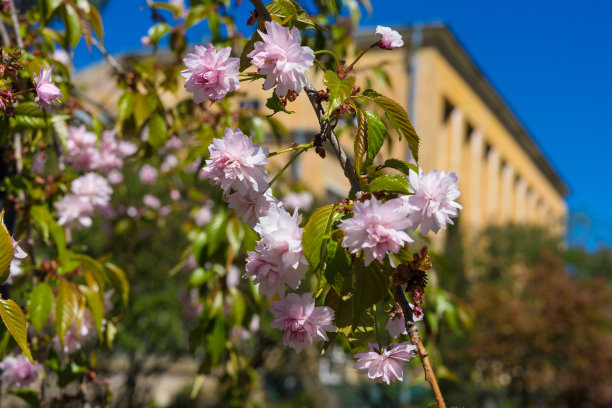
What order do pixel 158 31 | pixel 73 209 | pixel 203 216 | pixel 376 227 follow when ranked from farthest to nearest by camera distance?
pixel 203 216, pixel 158 31, pixel 73 209, pixel 376 227

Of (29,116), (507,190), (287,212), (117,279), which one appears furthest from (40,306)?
(507,190)

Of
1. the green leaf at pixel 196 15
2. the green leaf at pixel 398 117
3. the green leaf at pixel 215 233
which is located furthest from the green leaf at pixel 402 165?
the green leaf at pixel 196 15

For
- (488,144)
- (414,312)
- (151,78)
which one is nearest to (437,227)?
(414,312)

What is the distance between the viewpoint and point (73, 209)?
8.64ft

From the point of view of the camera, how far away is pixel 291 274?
3.96 ft

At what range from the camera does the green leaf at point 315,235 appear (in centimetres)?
114

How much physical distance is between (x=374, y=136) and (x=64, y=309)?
4.06 feet

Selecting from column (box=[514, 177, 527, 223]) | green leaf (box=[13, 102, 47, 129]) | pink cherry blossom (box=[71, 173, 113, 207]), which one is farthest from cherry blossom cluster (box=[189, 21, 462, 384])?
column (box=[514, 177, 527, 223])

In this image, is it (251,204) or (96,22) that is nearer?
(251,204)

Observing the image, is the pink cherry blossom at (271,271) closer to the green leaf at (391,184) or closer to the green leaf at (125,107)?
the green leaf at (391,184)

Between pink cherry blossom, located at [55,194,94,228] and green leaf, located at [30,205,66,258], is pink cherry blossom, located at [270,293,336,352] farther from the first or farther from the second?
pink cherry blossom, located at [55,194,94,228]

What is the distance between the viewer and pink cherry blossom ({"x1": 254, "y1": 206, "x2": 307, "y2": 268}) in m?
1.16

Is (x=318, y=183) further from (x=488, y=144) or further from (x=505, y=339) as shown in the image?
(x=488, y=144)

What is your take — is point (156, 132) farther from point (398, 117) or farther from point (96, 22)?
point (398, 117)
